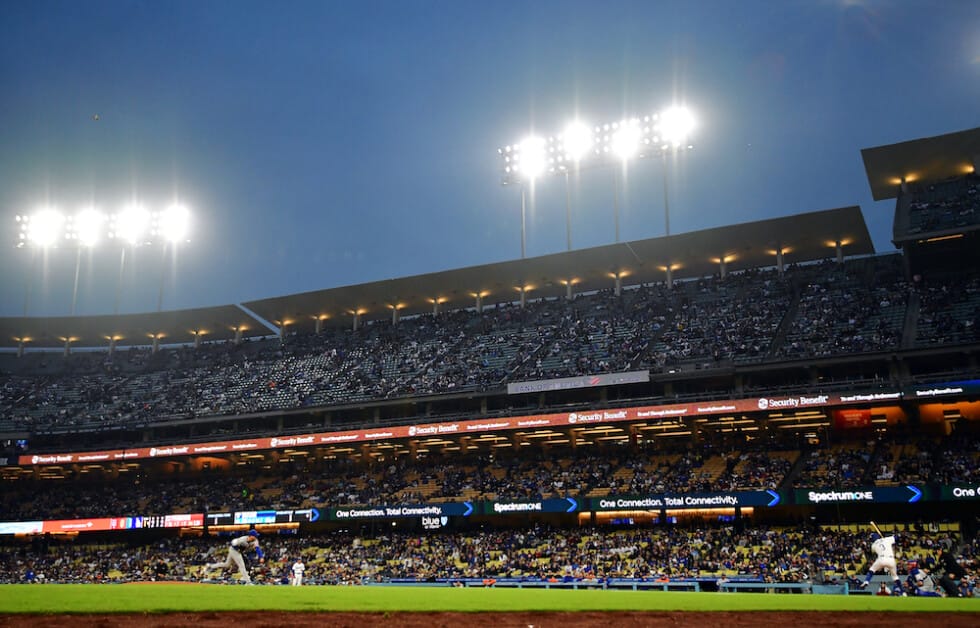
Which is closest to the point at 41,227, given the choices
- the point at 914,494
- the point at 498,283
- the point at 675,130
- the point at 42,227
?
the point at 42,227

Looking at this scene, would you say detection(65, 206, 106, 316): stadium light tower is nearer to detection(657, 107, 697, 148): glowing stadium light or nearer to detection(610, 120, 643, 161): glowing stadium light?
detection(610, 120, 643, 161): glowing stadium light

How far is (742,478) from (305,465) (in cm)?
3401

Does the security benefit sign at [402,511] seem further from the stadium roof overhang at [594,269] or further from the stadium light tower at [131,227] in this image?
the stadium light tower at [131,227]

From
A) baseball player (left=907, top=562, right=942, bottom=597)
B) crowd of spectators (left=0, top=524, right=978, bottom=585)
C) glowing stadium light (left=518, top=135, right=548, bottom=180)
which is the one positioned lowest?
crowd of spectators (left=0, top=524, right=978, bottom=585)

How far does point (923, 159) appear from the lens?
50.0 metres

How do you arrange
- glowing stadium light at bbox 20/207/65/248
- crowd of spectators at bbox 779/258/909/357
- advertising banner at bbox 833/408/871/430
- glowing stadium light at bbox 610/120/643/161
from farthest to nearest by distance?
glowing stadium light at bbox 20/207/65/248 < glowing stadium light at bbox 610/120/643/161 < advertising banner at bbox 833/408/871/430 < crowd of spectators at bbox 779/258/909/357

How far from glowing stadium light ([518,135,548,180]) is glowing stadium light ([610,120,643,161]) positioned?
5.44 m

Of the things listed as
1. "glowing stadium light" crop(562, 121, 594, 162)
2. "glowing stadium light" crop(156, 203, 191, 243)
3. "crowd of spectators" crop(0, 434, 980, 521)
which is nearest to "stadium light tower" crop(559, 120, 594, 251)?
"glowing stadium light" crop(562, 121, 594, 162)

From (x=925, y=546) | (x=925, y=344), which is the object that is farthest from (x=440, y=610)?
(x=925, y=344)

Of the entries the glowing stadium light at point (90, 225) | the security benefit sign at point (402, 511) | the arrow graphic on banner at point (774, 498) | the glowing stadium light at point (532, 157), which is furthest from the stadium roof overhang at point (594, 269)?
the arrow graphic on banner at point (774, 498)

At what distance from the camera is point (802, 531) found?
121 feet

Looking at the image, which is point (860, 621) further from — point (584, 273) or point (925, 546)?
point (584, 273)

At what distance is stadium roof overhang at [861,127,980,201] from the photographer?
48013 mm

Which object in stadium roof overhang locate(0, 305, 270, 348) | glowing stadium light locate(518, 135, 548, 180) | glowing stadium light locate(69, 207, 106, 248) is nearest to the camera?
glowing stadium light locate(518, 135, 548, 180)
